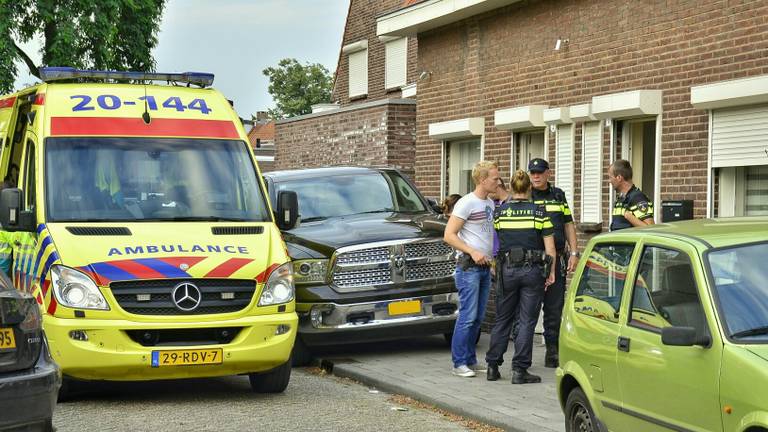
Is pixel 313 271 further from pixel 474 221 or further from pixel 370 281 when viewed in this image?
pixel 474 221

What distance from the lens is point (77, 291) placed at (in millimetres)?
9672

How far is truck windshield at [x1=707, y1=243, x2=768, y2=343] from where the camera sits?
19.5 ft

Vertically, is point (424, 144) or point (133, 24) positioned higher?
point (133, 24)

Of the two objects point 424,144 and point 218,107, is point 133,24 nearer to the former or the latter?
point 424,144

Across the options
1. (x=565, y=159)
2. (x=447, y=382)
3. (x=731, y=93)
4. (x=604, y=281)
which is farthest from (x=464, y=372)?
(x=565, y=159)

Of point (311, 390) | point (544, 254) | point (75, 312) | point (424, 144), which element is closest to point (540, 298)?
point (544, 254)

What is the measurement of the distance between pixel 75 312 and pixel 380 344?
5.00 meters

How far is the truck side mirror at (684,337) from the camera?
6010 mm

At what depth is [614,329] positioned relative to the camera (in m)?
7.14

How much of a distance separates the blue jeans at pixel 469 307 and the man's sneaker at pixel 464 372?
36mm

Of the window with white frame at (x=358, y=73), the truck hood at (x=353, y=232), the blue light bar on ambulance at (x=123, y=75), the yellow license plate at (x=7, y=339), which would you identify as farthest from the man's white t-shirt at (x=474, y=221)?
the window with white frame at (x=358, y=73)

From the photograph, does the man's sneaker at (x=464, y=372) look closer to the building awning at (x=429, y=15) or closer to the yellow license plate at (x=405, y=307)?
the yellow license plate at (x=405, y=307)

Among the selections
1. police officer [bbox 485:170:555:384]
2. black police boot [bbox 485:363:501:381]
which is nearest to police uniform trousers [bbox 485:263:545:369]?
police officer [bbox 485:170:555:384]

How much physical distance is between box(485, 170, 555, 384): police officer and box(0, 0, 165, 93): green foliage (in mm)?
24236
